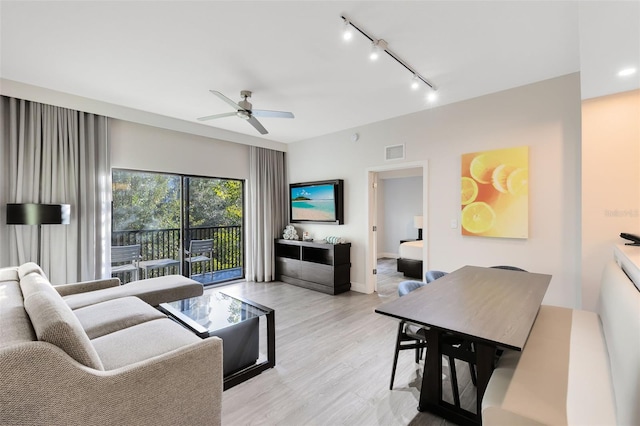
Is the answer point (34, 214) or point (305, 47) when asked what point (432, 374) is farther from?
point (34, 214)

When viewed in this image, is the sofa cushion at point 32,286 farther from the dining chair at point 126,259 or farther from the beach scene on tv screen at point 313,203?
the beach scene on tv screen at point 313,203

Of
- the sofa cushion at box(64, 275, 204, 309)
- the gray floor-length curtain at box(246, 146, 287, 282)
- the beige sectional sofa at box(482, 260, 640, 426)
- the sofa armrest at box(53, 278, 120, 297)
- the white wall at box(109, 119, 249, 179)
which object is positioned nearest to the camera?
the beige sectional sofa at box(482, 260, 640, 426)

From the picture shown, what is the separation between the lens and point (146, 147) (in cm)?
434

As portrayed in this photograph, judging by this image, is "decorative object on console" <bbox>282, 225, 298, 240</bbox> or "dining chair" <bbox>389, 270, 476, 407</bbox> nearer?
"dining chair" <bbox>389, 270, 476, 407</bbox>

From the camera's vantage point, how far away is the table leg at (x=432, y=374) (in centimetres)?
186

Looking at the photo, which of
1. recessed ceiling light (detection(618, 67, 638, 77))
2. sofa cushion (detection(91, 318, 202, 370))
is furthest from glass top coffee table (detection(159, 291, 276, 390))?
recessed ceiling light (detection(618, 67, 638, 77))

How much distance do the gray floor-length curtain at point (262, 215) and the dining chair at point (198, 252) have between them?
794 millimetres

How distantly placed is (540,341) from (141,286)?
357 centimetres

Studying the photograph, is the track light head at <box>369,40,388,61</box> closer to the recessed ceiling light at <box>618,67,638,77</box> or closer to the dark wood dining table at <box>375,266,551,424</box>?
the recessed ceiling light at <box>618,67,638,77</box>

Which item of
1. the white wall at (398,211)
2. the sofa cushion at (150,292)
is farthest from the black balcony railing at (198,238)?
the white wall at (398,211)

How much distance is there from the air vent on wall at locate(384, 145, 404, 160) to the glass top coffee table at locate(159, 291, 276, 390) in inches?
119

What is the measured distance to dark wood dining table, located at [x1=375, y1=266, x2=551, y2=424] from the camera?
1.44 meters

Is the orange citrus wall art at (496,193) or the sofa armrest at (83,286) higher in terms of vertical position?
the orange citrus wall art at (496,193)

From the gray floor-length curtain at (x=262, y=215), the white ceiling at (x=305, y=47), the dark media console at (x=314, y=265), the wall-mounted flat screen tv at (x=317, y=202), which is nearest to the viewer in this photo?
the white ceiling at (x=305, y=47)
